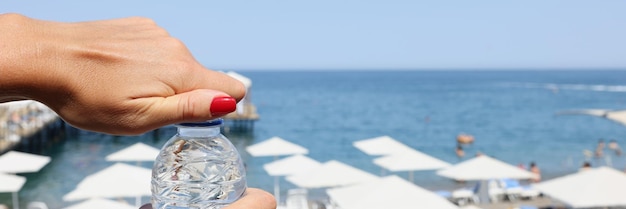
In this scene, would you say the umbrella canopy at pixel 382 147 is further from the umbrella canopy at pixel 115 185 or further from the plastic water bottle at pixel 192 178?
the plastic water bottle at pixel 192 178

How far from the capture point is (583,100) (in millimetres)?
91438

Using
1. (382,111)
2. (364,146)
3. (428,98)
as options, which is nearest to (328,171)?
(364,146)

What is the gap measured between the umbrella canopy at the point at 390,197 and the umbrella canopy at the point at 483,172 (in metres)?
4.74

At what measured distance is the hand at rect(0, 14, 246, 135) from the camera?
1.14 m

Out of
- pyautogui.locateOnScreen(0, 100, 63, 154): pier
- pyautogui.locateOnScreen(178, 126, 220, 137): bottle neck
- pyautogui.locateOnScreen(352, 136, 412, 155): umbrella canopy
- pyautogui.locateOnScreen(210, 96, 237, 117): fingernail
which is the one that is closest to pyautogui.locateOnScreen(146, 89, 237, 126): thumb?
pyautogui.locateOnScreen(210, 96, 237, 117): fingernail

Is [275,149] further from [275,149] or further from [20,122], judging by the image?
[20,122]

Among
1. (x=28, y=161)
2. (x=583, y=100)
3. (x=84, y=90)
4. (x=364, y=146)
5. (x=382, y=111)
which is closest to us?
(x=84, y=90)

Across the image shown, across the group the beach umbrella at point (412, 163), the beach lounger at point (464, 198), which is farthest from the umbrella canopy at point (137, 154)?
the beach lounger at point (464, 198)

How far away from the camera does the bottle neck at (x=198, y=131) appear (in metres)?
1.38

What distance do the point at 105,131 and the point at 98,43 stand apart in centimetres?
18

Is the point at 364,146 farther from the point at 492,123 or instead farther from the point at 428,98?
the point at 428,98

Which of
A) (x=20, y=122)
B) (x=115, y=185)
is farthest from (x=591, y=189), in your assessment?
(x=20, y=122)

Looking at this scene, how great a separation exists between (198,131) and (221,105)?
0.70 ft

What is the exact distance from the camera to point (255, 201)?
4.29 feet
